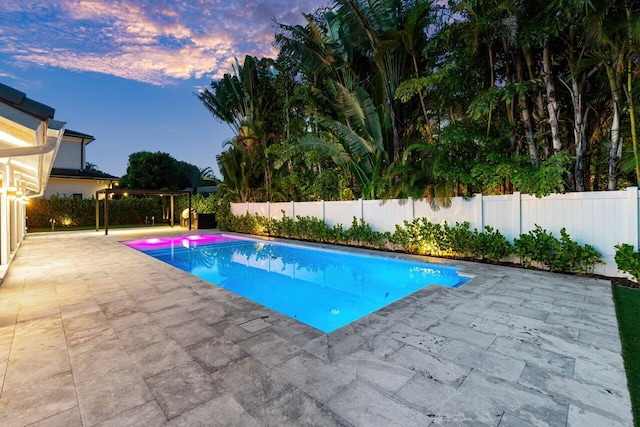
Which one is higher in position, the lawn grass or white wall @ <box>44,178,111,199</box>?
white wall @ <box>44,178,111,199</box>

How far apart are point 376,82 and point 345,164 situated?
2971mm

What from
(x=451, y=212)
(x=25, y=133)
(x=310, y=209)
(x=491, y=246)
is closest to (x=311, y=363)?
(x=25, y=133)

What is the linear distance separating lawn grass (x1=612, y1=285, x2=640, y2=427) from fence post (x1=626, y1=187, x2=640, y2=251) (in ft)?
3.20

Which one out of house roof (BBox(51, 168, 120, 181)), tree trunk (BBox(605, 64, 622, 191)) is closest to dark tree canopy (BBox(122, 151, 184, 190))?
house roof (BBox(51, 168, 120, 181))

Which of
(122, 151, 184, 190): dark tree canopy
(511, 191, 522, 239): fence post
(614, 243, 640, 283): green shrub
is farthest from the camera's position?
(122, 151, 184, 190): dark tree canopy

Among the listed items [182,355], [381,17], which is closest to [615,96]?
[381,17]

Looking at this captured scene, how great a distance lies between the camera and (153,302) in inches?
174

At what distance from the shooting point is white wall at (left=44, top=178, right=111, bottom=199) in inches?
770

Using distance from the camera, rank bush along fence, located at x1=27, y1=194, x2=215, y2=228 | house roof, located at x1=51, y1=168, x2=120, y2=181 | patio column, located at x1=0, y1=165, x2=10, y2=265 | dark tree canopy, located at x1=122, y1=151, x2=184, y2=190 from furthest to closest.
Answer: dark tree canopy, located at x1=122, y1=151, x2=184, y2=190 → house roof, located at x1=51, y1=168, x2=120, y2=181 → bush along fence, located at x1=27, y1=194, x2=215, y2=228 → patio column, located at x1=0, y1=165, x2=10, y2=265

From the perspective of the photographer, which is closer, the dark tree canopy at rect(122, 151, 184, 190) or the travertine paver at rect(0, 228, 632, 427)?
the travertine paver at rect(0, 228, 632, 427)

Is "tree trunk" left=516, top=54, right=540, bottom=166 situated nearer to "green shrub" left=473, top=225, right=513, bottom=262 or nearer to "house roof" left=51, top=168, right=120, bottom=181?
"green shrub" left=473, top=225, right=513, bottom=262

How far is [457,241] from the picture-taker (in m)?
7.53

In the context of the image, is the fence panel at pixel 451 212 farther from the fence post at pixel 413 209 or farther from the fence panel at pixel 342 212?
the fence panel at pixel 342 212

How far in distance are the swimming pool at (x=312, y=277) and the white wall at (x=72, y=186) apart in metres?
13.1
